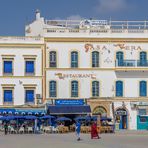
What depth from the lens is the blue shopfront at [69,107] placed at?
60.7 metres

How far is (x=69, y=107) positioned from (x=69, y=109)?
37 cm

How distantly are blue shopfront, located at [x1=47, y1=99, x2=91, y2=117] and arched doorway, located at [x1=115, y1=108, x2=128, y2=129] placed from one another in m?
3.72

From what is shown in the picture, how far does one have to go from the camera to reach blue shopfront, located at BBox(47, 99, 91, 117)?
2391 inches

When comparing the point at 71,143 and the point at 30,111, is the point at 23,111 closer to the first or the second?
the point at 30,111

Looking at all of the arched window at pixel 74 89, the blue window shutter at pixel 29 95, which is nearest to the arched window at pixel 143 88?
Answer: the arched window at pixel 74 89

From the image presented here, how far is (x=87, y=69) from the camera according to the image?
62.7m

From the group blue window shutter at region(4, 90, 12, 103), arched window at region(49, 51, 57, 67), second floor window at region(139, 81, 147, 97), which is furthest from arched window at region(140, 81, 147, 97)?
blue window shutter at region(4, 90, 12, 103)

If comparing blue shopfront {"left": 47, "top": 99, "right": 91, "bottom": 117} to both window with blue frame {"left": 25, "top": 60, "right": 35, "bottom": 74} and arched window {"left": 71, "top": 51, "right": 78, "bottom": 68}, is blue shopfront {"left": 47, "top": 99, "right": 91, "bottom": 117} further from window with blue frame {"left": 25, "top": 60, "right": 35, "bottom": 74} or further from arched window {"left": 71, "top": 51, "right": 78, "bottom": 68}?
window with blue frame {"left": 25, "top": 60, "right": 35, "bottom": 74}

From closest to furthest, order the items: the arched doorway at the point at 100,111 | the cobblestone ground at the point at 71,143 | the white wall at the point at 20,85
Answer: the cobblestone ground at the point at 71,143, the white wall at the point at 20,85, the arched doorway at the point at 100,111

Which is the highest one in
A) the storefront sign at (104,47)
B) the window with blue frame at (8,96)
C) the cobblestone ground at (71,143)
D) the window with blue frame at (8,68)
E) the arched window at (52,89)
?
the storefront sign at (104,47)

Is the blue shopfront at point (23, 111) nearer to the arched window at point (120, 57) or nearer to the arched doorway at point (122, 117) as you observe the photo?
the arched doorway at point (122, 117)

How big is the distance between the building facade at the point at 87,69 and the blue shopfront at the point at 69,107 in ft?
1.79

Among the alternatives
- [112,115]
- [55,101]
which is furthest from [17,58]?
[112,115]

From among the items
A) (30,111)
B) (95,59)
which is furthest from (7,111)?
(95,59)
